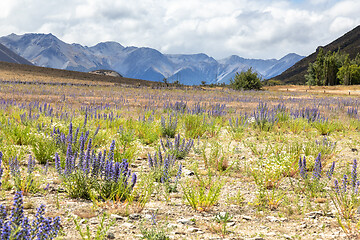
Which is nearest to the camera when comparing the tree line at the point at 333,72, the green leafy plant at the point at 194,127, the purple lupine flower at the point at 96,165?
the purple lupine flower at the point at 96,165

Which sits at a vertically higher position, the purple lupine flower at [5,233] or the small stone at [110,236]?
the purple lupine flower at [5,233]

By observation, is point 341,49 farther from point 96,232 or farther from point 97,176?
point 96,232

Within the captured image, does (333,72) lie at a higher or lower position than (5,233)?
higher

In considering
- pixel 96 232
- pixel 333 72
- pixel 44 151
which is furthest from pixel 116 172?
pixel 333 72

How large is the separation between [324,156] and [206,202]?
3530mm

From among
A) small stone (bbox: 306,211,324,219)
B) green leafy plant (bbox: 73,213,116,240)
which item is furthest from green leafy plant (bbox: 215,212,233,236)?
green leafy plant (bbox: 73,213,116,240)

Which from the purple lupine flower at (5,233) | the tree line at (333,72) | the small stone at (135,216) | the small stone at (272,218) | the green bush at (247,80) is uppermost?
the tree line at (333,72)

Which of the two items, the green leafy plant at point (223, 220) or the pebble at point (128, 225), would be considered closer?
the green leafy plant at point (223, 220)

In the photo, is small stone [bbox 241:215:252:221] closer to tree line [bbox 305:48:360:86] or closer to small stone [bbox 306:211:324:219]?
small stone [bbox 306:211:324:219]

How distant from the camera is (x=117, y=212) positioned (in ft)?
11.5

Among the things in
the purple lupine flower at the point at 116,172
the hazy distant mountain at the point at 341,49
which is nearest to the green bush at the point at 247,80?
the purple lupine flower at the point at 116,172

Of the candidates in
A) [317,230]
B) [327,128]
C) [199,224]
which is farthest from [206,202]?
[327,128]

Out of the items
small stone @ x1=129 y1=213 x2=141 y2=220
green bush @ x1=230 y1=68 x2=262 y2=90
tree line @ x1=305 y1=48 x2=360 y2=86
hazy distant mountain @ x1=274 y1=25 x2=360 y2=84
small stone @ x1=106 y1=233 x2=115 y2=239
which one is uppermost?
hazy distant mountain @ x1=274 y1=25 x2=360 y2=84

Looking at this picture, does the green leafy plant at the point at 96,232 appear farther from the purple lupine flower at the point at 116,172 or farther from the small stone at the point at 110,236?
the purple lupine flower at the point at 116,172
